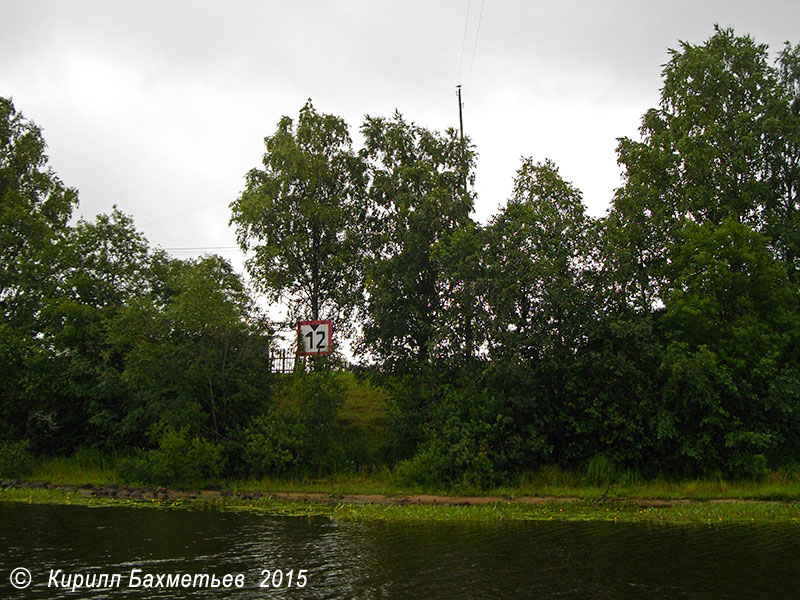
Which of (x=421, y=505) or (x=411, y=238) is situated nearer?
(x=421, y=505)

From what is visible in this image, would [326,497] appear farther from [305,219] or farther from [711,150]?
[711,150]

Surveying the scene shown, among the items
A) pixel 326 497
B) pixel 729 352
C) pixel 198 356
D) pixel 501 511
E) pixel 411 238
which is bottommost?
pixel 501 511

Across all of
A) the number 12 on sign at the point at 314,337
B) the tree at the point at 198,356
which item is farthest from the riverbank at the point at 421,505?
the number 12 on sign at the point at 314,337

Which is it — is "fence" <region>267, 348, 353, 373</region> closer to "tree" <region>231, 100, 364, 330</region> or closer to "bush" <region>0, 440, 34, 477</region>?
"tree" <region>231, 100, 364, 330</region>

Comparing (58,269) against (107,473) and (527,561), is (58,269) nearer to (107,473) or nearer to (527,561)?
(107,473)

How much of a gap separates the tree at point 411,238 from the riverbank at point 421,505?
20.2 feet

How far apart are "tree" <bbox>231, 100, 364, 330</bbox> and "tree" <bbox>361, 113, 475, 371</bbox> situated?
4.67ft

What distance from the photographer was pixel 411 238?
83.9 ft

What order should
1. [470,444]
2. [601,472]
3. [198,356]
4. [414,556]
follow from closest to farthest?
[414,556] → [470,444] → [601,472] → [198,356]

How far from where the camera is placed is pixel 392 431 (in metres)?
25.0

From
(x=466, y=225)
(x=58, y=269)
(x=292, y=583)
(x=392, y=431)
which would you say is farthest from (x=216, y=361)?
(x=292, y=583)

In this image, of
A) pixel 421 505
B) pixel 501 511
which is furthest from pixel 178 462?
pixel 501 511

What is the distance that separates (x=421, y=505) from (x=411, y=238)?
10.7m

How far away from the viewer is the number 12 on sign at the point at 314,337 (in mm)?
24016
